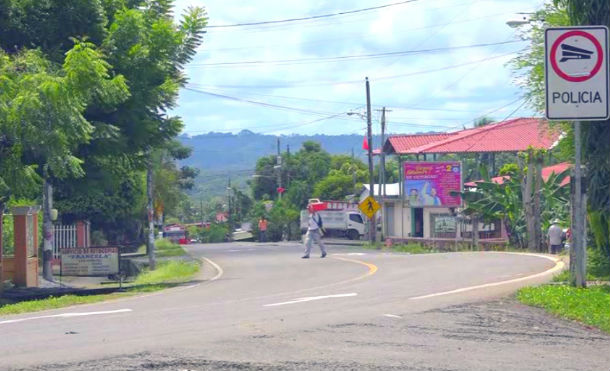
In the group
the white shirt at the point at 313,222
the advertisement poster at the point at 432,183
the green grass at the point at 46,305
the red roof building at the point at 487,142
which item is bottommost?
the green grass at the point at 46,305

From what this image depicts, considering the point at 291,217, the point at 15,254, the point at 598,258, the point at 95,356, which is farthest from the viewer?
the point at 291,217

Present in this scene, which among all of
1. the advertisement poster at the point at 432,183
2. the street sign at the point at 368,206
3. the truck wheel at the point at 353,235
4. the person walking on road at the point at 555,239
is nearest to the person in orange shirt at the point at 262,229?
the truck wheel at the point at 353,235

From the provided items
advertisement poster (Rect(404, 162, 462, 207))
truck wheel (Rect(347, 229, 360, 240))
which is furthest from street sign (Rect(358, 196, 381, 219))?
truck wheel (Rect(347, 229, 360, 240))

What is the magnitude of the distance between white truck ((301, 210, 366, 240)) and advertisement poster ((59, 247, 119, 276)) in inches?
1732

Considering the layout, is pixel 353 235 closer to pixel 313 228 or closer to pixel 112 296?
pixel 313 228

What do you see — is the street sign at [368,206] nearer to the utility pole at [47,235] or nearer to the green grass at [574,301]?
the utility pole at [47,235]

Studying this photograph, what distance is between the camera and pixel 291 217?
75562 mm

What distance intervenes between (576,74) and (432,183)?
45340 millimetres

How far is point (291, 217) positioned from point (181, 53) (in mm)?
53478

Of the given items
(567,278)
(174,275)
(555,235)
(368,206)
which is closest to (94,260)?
(174,275)

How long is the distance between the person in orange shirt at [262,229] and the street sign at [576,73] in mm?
60639

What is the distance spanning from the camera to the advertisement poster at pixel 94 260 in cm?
2586

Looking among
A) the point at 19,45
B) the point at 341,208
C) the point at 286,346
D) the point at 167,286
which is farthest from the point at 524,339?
the point at 341,208

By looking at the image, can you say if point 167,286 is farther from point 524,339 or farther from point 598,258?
point 524,339
